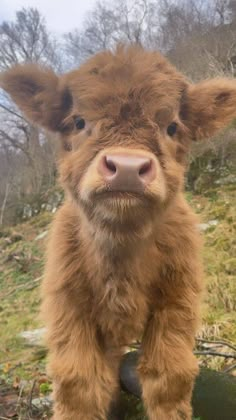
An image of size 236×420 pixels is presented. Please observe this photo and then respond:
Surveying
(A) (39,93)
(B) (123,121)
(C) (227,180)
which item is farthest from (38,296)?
(B) (123,121)

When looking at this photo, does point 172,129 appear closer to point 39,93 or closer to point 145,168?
point 145,168

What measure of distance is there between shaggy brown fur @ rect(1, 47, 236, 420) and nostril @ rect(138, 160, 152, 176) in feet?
0.42

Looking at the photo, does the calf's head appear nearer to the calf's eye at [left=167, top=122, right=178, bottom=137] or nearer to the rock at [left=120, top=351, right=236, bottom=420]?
the calf's eye at [left=167, top=122, right=178, bottom=137]

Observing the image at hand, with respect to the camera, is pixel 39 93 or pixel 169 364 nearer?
pixel 169 364

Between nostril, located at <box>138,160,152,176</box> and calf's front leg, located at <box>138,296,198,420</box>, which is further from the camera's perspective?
calf's front leg, located at <box>138,296,198,420</box>

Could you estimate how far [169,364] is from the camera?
2576mm

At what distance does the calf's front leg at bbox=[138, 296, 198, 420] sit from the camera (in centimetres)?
255

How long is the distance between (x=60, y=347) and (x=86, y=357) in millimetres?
162

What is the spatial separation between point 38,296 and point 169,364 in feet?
20.9

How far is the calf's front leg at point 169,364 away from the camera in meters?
2.55

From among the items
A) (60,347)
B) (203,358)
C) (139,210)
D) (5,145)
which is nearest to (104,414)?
(60,347)

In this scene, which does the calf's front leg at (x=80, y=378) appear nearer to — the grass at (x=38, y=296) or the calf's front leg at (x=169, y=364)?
the calf's front leg at (x=169, y=364)

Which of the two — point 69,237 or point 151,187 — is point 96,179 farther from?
point 69,237

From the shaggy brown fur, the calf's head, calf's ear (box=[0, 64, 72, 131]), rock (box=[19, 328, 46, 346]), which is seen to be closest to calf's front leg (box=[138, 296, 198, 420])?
the shaggy brown fur
